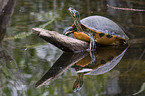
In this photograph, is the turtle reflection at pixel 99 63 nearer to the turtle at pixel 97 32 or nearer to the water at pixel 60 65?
the water at pixel 60 65

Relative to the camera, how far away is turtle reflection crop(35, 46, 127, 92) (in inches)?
90.2

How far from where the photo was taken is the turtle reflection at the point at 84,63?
229 cm

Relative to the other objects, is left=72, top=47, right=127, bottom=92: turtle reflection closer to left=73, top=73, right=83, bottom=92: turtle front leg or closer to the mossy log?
left=73, top=73, right=83, bottom=92: turtle front leg

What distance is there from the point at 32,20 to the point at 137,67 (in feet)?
9.00

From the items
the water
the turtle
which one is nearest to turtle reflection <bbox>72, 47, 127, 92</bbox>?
the water

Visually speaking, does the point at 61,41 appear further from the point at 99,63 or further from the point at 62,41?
the point at 99,63

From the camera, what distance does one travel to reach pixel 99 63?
272cm

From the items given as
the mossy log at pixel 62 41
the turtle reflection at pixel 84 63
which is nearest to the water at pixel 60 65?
the turtle reflection at pixel 84 63

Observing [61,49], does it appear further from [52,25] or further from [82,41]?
[52,25]

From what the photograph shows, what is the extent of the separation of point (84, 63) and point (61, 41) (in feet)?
1.30

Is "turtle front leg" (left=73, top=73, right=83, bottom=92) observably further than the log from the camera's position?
No

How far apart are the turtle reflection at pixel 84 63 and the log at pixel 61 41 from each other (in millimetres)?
87

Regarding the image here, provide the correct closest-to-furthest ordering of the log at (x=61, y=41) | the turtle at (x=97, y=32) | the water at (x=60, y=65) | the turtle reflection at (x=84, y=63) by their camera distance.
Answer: the water at (x=60, y=65) → the turtle reflection at (x=84, y=63) → the log at (x=61, y=41) → the turtle at (x=97, y=32)

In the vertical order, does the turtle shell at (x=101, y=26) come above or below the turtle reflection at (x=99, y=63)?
above
